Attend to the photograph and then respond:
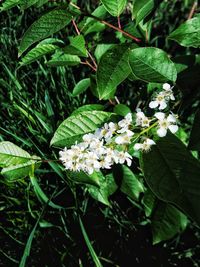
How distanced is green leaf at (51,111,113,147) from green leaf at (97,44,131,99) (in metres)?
0.12

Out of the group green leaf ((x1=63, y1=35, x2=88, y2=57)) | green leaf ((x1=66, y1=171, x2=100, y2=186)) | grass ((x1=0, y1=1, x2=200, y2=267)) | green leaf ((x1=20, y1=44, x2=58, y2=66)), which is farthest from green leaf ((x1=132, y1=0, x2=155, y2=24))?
grass ((x1=0, y1=1, x2=200, y2=267))

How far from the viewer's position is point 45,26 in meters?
0.90

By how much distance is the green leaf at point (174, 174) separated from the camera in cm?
66

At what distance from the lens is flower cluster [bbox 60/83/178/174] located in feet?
2.73

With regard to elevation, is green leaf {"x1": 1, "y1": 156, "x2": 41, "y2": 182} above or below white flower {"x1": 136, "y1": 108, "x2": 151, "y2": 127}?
below

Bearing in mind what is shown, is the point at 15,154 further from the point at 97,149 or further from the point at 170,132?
the point at 170,132

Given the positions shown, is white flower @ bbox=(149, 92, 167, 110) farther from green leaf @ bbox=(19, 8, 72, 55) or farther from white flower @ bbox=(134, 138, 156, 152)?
green leaf @ bbox=(19, 8, 72, 55)

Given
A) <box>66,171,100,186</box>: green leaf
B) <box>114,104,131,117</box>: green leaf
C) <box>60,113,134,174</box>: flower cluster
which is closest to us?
<box>60,113,134,174</box>: flower cluster

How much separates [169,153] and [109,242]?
0.82 metres

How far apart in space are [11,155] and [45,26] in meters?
0.35

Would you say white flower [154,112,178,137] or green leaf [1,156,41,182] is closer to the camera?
white flower [154,112,178,137]

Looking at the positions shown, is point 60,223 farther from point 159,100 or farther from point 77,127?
point 159,100

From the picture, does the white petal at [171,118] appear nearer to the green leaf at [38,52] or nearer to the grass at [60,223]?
the green leaf at [38,52]

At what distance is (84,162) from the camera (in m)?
0.93
